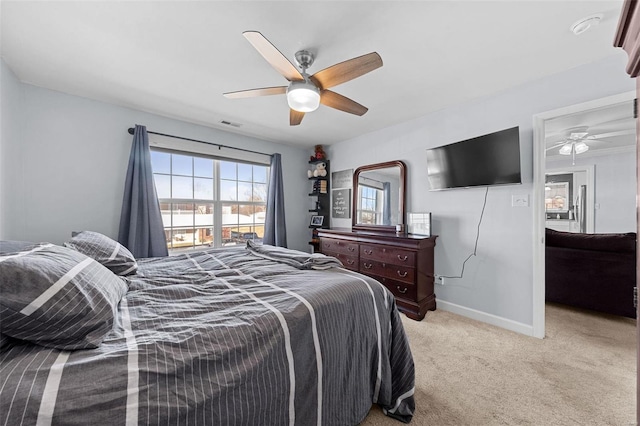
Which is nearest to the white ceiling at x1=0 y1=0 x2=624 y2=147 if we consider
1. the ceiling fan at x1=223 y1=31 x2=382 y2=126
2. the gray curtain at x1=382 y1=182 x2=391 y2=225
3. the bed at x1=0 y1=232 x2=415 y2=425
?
the ceiling fan at x1=223 y1=31 x2=382 y2=126

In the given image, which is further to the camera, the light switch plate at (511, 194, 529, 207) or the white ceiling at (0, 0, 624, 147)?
the light switch plate at (511, 194, 529, 207)

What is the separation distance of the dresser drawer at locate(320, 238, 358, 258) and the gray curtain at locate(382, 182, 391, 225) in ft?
1.96

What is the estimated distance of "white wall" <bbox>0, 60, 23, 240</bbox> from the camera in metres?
2.00

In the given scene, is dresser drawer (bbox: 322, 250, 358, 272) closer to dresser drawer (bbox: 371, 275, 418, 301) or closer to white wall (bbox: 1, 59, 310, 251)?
dresser drawer (bbox: 371, 275, 418, 301)

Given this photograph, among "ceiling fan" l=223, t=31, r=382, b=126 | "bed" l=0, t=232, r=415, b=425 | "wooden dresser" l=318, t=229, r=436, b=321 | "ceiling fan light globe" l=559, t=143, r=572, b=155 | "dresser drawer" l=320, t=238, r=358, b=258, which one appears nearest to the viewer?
"bed" l=0, t=232, r=415, b=425

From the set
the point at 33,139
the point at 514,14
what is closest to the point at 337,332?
the point at 514,14

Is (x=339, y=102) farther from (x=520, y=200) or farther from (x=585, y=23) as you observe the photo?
(x=520, y=200)

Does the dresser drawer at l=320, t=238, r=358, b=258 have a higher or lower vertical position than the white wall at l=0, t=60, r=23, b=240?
lower

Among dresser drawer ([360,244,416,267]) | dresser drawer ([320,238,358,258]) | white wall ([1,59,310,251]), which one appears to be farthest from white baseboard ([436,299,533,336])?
white wall ([1,59,310,251])

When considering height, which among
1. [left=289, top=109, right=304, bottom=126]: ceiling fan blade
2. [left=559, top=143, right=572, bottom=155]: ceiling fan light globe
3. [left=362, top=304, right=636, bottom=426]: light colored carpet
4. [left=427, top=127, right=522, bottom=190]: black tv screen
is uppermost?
[left=559, top=143, right=572, bottom=155]: ceiling fan light globe

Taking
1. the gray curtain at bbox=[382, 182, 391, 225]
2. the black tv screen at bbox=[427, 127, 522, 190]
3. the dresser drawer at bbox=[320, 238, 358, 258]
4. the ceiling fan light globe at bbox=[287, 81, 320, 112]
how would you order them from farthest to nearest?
the gray curtain at bbox=[382, 182, 391, 225], the dresser drawer at bbox=[320, 238, 358, 258], the black tv screen at bbox=[427, 127, 522, 190], the ceiling fan light globe at bbox=[287, 81, 320, 112]

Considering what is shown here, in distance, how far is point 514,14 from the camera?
153cm

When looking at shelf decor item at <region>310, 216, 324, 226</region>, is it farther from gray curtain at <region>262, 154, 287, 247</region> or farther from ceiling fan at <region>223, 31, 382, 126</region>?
ceiling fan at <region>223, 31, 382, 126</region>

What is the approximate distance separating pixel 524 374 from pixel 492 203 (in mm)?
1546
